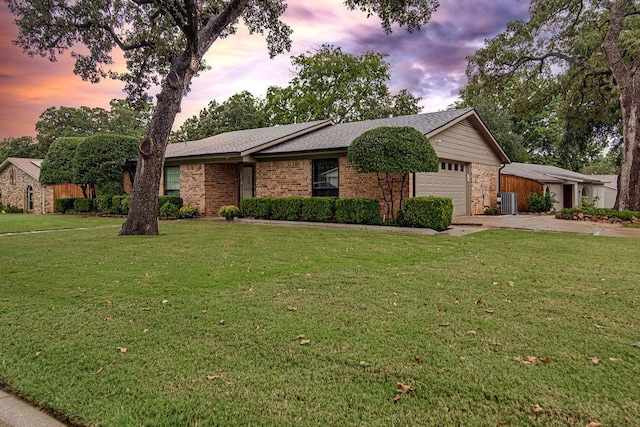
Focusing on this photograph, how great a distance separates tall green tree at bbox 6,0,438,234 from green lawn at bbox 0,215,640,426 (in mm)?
5096

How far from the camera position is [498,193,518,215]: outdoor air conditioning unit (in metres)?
19.3

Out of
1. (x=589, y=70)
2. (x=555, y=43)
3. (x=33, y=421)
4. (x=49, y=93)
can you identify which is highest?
(x=555, y=43)

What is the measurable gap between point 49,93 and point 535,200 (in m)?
22.1

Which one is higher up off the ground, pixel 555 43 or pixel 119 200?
pixel 555 43

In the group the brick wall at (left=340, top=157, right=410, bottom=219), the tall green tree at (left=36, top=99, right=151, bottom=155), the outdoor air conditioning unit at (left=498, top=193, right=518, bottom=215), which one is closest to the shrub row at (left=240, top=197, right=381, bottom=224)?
the brick wall at (left=340, top=157, right=410, bottom=219)

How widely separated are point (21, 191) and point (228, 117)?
1651 centimetres

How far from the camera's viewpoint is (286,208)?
14.7 metres

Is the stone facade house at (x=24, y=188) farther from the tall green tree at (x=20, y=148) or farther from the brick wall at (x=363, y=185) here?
the brick wall at (x=363, y=185)

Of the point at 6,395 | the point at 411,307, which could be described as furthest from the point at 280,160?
the point at 6,395

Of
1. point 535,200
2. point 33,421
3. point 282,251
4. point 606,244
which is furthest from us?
point 535,200

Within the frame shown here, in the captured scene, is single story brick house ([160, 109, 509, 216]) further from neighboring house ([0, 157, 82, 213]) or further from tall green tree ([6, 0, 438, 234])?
neighboring house ([0, 157, 82, 213])

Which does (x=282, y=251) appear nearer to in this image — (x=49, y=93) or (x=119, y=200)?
(x=49, y=93)

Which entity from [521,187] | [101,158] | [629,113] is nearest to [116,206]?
[101,158]

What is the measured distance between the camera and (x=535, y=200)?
2142cm
